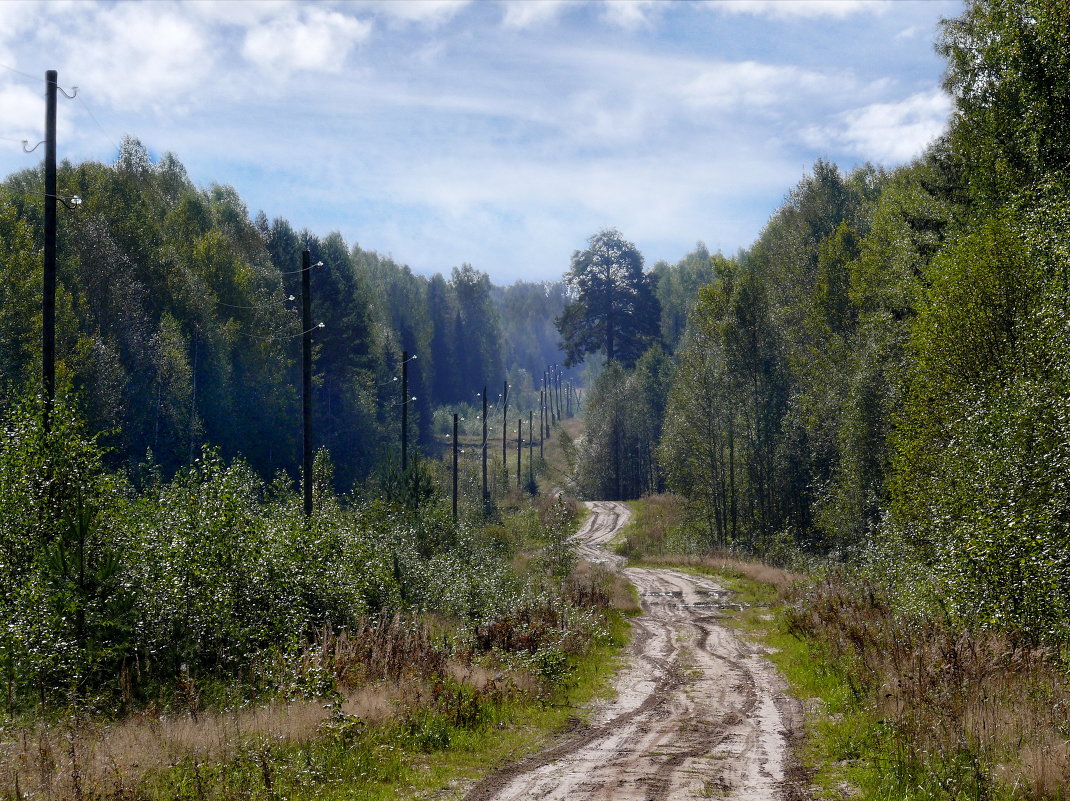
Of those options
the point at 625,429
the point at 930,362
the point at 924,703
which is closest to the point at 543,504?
the point at 625,429

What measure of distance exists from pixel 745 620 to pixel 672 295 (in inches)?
3087

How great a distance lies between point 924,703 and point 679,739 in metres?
3.21

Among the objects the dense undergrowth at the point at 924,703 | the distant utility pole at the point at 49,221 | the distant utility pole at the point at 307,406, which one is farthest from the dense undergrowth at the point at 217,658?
the dense undergrowth at the point at 924,703

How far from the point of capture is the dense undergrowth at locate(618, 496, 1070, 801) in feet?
27.9

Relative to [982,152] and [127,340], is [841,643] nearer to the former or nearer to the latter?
[982,152]

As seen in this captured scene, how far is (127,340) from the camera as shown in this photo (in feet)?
141

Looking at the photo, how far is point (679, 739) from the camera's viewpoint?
37.8 ft

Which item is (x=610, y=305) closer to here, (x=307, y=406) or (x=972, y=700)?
(x=307, y=406)

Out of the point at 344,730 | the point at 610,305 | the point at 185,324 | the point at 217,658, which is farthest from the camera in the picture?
the point at 610,305

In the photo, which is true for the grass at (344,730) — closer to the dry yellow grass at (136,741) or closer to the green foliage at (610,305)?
the dry yellow grass at (136,741)

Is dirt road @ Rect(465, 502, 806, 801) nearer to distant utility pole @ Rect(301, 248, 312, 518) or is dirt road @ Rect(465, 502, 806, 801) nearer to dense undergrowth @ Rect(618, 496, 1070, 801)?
dense undergrowth @ Rect(618, 496, 1070, 801)

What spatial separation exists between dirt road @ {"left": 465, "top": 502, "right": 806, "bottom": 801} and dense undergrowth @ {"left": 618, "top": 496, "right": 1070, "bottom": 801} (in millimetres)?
595

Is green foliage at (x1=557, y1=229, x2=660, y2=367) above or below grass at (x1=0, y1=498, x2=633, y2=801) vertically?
above

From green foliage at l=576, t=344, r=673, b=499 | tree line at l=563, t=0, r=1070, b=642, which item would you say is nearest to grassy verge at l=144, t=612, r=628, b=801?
tree line at l=563, t=0, r=1070, b=642
